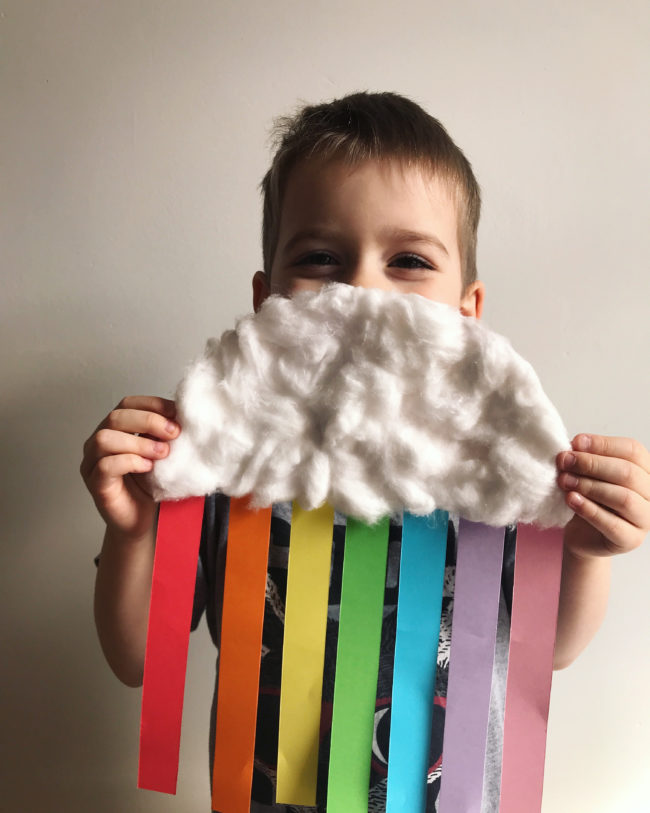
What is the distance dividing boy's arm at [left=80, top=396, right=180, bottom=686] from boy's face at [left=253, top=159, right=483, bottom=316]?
0.15 meters

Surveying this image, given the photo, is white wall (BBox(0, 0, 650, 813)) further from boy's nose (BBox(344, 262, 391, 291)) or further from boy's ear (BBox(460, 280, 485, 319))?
boy's nose (BBox(344, 262, 391, 291))

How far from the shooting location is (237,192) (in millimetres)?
616

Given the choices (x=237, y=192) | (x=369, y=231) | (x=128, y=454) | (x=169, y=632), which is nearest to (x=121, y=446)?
(x=128, y=454)

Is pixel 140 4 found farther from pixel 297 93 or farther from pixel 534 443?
pixel 534 443

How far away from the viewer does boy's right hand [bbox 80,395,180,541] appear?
38cm

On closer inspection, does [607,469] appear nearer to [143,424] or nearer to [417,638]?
[417,638]

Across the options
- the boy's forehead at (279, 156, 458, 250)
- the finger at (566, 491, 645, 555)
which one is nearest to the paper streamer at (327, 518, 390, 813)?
the finger at (566, 491, 645, 555)

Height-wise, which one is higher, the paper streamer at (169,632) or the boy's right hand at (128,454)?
the boy's right hand at (128,454)

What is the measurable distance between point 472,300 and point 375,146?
0.51 ft

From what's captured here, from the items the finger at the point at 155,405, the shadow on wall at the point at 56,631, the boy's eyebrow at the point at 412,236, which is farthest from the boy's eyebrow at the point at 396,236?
the shadow on wall at the point at 56,631

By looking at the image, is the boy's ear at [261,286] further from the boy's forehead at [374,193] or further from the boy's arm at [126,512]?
the boy's arm at [126,512]

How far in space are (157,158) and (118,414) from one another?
34 cm

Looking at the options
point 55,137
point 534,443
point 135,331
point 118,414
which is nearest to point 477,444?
point 534,443

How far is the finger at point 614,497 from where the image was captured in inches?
13.8
